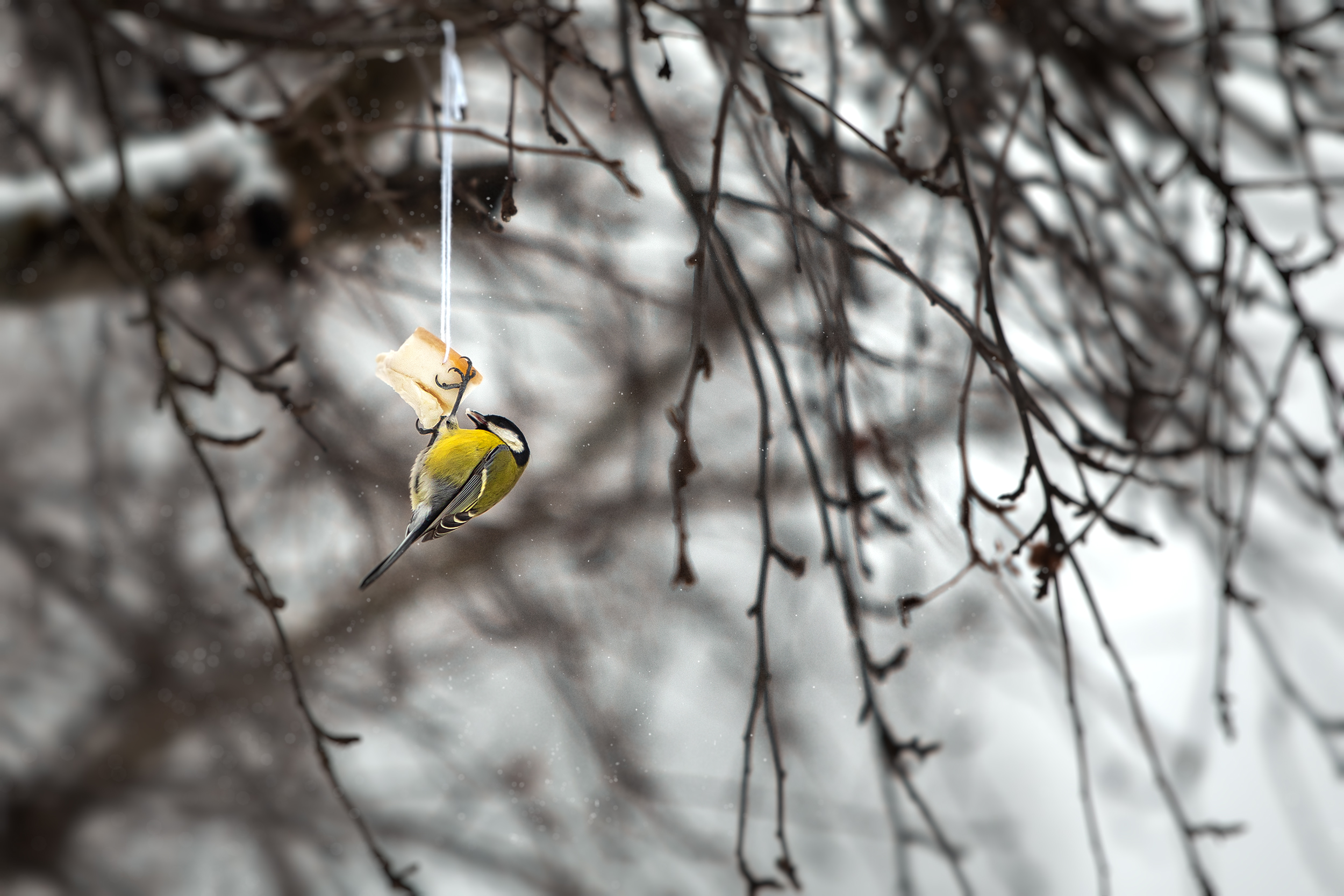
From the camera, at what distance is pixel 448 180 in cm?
32

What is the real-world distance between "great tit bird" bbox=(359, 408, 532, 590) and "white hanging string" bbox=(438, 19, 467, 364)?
0.17 ft

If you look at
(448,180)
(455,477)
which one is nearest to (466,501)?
(455,477)

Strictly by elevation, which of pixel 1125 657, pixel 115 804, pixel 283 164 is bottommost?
pixel 115 804

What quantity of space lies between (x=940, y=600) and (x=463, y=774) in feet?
0.85

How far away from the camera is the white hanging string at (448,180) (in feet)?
1.04

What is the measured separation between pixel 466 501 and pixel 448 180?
15 cm

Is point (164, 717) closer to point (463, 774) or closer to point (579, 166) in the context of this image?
point (463, 774)

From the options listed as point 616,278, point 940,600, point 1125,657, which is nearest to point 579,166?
point 616,278

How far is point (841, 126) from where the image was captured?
366 mm

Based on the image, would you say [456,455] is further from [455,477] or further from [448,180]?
[448,180]

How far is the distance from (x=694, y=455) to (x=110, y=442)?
267 mm

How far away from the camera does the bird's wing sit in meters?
0.29

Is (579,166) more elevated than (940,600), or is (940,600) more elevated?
(579,166)

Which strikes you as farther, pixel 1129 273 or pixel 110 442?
pixel 1129 273
